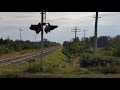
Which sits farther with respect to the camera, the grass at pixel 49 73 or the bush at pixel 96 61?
the bush at pixel 96 61

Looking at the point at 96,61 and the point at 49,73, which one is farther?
the point at 96,61

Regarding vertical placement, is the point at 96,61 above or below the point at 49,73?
above

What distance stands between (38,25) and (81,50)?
25.5 m

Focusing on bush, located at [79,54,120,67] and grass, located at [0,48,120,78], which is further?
bush, located at [79,54,120,67]
